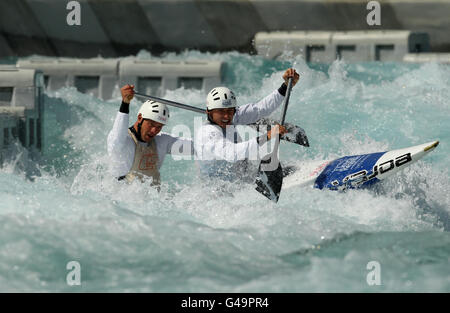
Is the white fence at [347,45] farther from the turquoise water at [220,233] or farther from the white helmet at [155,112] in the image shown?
the white helmet at [155,112]

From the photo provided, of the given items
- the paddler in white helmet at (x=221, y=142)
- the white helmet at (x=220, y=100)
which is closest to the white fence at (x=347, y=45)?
the paddler in white helmet at (x=221, y=142)

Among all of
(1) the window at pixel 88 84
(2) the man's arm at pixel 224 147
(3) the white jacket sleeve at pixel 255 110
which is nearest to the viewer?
(2) the man's arm at pixel 224 147

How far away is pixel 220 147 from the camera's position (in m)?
7.66

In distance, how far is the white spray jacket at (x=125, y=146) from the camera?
300 inches

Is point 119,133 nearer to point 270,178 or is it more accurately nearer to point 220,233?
point 270,178

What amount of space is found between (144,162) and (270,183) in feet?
3.94

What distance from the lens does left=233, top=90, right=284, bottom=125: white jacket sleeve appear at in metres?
8.67

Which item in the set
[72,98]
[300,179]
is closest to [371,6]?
[72,98]

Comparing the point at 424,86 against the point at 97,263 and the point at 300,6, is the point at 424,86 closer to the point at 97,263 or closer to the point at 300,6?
the point at 300,6

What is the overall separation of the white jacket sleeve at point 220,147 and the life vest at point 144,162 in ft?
1.38

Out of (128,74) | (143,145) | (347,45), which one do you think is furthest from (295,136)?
(347,45)

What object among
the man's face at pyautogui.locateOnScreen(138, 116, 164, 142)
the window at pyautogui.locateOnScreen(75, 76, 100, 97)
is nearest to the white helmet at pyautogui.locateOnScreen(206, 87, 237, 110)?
the man's face at pyautogui.locateOnScreen(138, 116, 164, 142)

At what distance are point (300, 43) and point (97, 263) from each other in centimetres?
994

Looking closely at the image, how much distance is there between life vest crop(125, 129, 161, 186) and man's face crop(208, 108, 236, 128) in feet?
2.01
